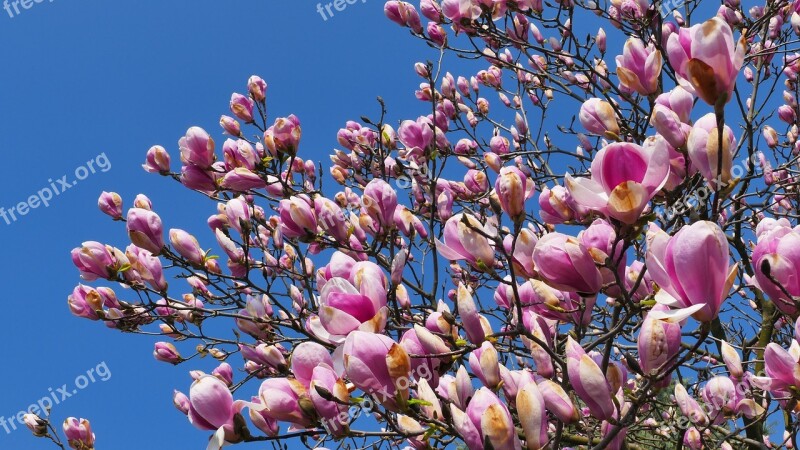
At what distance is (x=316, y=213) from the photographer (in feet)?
6.93

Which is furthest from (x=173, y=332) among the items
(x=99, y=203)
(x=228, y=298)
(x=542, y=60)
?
(x=542, y=60)

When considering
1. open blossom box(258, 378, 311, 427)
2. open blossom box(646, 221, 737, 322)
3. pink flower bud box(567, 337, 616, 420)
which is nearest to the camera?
open blossom box(646, 221, 737, 322)

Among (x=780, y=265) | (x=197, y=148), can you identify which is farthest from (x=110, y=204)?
(x=780, y=265)

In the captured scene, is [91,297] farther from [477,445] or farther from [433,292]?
[477,445]

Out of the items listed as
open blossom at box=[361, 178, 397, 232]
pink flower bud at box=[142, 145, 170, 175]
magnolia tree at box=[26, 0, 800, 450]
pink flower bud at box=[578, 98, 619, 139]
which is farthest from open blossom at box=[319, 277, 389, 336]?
pink flower bud at box=[142, 145, 170, 175]

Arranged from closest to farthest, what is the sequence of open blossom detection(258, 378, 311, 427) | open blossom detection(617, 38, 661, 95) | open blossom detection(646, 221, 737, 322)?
open blossom detection(646, 221, 737, 322) → open blossom detection(258, 378, 311, 427) → open blossom detection(617, 38, 661, 95)

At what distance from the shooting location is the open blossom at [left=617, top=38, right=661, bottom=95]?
1676mm

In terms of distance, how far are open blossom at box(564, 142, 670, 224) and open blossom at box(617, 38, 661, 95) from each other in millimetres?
721

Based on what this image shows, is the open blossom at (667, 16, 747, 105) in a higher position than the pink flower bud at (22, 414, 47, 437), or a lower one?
higher

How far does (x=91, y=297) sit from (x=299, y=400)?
73.4 inches

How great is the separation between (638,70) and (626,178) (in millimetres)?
802

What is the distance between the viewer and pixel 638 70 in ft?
5.67

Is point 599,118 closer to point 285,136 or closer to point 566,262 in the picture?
point 566,262

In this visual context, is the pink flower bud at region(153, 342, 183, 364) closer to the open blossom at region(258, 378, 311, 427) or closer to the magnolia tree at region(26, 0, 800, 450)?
the magnolia tree at region(26, 0, 800, 450)
